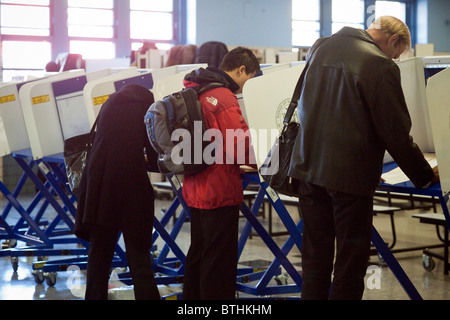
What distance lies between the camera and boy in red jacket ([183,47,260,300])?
2654 mm

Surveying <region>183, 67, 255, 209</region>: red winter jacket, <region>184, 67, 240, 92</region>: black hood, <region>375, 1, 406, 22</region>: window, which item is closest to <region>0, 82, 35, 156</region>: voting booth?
<region>184, 67, 240, 92</region>: black hood

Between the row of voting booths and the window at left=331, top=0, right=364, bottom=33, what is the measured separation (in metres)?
9.88

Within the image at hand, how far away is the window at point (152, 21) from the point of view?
1212 cm

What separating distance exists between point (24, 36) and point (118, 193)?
911 centimetres

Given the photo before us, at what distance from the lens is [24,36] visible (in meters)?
11.1

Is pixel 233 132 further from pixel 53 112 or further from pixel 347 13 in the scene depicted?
pixel 347 13

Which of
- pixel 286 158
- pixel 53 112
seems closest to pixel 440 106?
pixel 286 158

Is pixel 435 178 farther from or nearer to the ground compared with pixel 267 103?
nearer to the ground

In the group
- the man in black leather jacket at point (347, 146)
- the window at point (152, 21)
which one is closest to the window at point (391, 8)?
the window at point (152, 21)

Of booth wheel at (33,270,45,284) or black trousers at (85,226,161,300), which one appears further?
booth wheel at (33,270,45,284)

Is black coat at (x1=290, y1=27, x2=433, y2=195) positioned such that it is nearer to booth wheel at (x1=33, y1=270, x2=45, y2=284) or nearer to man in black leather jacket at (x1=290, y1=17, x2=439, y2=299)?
man in black leather jacket at (x1=290, y1=17, x2=439, y2=299)

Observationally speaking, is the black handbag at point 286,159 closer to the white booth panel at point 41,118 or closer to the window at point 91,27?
the white booth panel at point 41,118

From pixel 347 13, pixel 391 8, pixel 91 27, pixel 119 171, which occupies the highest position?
pixel 391 8
